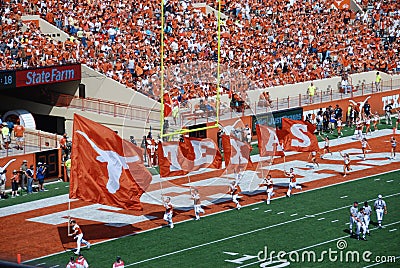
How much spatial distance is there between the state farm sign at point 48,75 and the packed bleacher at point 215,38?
44 cm

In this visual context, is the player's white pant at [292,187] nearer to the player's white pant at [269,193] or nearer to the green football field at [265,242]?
the green football field at [265,242]

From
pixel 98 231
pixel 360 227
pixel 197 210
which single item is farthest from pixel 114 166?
pixel 360 227

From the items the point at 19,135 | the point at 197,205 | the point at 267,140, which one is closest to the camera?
the point at 197,205

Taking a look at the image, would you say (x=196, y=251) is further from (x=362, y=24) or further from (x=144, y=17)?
(x=362, y=24)

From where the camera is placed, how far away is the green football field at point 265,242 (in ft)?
72.5

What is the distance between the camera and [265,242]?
2366 cm

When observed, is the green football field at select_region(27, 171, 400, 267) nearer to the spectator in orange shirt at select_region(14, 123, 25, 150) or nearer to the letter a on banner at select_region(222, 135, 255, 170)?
the letter a on banner at select_region(222, 135, 255, 170)

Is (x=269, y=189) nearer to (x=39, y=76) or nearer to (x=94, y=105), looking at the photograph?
(x=94, y=105)

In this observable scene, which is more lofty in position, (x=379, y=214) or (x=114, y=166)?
(x=114, y=166)

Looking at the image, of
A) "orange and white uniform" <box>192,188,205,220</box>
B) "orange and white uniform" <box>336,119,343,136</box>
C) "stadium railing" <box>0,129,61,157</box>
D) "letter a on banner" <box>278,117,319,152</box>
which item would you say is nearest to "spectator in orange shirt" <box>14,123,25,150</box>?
"stadium railing" <box>0,129,61,157</box>

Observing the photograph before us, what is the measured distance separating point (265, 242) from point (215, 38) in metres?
19.8

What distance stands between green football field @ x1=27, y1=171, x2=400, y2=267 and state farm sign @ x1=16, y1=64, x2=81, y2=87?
406 inches

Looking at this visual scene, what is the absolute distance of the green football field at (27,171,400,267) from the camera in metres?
22.1

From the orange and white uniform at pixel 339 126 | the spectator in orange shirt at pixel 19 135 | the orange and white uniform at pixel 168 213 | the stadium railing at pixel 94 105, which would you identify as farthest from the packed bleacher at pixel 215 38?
the orange and white uniform at pixel 168 213
